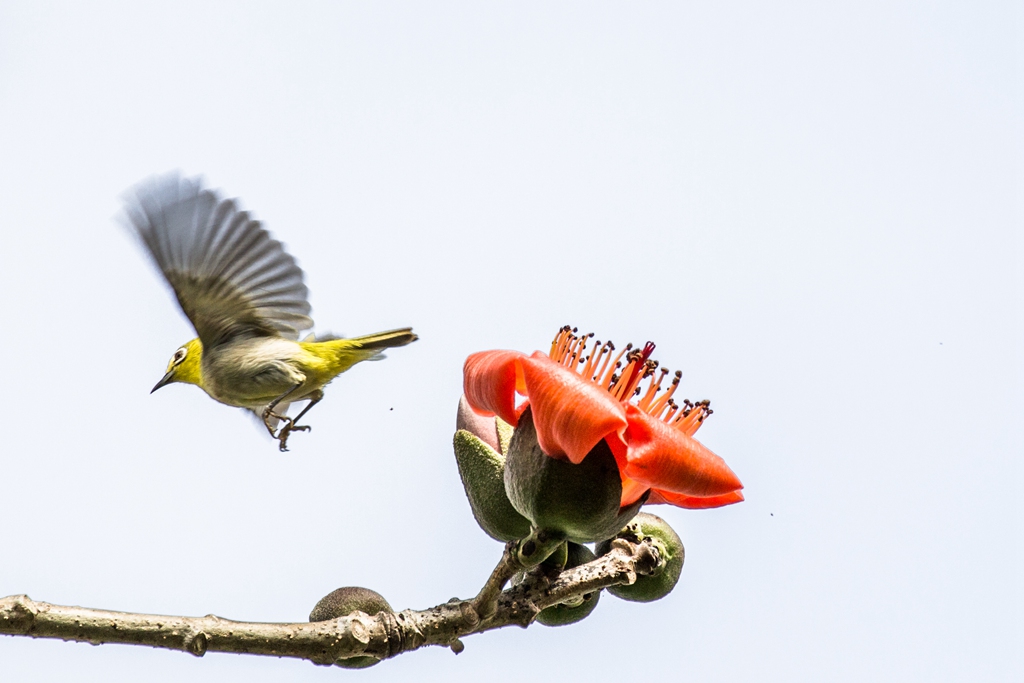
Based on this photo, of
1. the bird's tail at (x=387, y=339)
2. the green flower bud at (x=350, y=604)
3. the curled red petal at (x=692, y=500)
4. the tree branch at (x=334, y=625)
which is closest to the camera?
the tree branch at (x=334, y=625)

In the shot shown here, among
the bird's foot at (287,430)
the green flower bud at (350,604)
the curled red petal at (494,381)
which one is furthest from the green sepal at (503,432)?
the bird's foot at (287,430)

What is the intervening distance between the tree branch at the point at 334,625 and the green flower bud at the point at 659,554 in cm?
9

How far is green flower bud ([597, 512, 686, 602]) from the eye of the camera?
7.54ft

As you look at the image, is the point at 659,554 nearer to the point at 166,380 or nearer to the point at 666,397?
the point at 666,397

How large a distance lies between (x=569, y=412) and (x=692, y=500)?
47 centimetres

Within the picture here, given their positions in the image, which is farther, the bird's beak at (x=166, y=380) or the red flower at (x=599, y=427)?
the bird's beak at (x=166, y=380)

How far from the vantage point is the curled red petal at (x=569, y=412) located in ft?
5.75

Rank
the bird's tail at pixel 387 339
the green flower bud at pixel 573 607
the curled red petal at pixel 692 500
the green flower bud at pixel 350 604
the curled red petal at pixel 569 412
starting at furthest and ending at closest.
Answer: the bird's tail at pixel 387 339 < the green flower bud at pixel 573 607 < the curled red petal at pixel 692 500 < the green flower bud at pixel 350 604 < the curled red petal at pixel 569 412

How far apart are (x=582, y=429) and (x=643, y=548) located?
0.63 m

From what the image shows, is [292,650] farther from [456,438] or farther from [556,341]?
[556,341]

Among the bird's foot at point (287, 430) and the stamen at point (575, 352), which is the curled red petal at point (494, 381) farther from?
the bird's foot at point (287, 430)

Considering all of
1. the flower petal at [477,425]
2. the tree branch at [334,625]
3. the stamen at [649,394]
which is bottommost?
the tree branch at [334,625]

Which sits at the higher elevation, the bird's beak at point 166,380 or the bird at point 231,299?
the bird at point 231,299

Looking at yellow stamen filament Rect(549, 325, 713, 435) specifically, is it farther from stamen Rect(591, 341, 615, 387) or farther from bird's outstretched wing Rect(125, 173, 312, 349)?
bird's outstretched wing Rect(125, 173, 312, 349)
